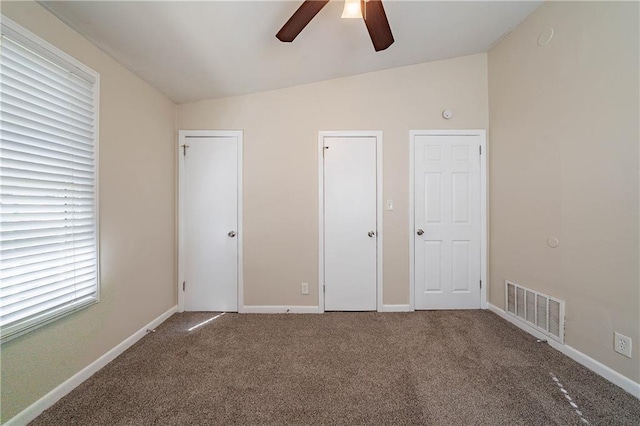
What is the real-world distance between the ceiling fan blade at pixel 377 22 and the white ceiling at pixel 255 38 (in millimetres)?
453

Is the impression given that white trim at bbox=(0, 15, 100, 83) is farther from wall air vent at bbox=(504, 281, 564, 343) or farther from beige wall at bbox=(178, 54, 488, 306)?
wall air vent at bbox=(504, 281, 564, 343)

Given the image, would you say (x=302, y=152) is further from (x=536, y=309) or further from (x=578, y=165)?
(x=536, y=309)

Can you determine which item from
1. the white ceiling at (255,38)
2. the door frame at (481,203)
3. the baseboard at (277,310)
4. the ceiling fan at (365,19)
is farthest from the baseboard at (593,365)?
the white ceiling at (255,38)

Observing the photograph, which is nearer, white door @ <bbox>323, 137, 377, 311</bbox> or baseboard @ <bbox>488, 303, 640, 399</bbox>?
baseboard @ <bbox>488, 303, 640, 399</bbox>

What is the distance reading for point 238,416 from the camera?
1325 mm

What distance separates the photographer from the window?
3.99 ft

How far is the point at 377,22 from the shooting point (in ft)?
4.44

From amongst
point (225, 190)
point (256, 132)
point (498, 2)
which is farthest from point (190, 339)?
point (498, 2)

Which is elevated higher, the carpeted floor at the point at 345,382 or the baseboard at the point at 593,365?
the baseboard at the point at 593,365

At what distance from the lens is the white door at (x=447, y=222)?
264 centimetres

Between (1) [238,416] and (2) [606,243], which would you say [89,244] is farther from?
(2) [606,243]

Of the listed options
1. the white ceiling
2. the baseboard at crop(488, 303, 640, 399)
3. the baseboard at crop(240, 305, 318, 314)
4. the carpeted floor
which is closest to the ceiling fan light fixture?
the white ceiling

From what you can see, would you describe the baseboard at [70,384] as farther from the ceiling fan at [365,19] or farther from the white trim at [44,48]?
the ceiling fan at [365,19]

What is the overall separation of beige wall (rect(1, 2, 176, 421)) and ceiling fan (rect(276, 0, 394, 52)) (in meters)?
1.45
